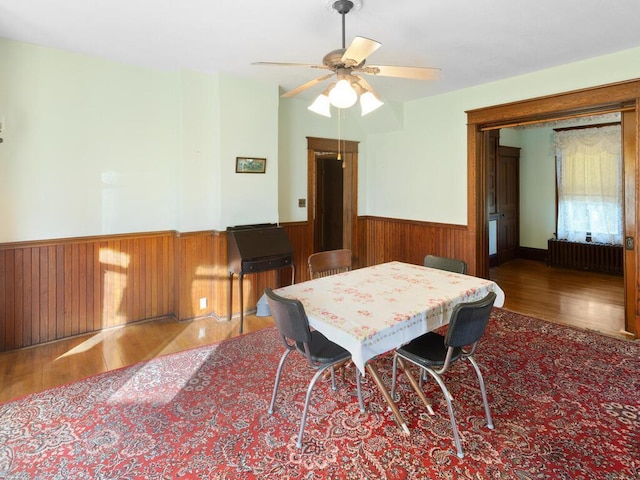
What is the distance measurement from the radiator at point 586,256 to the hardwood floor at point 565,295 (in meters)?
0.16

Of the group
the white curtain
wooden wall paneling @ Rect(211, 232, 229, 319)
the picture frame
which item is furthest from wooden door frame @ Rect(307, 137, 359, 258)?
the white curtain

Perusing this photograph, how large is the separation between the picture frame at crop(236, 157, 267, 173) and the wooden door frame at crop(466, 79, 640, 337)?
7.86 ft

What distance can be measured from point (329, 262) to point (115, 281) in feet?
7.00

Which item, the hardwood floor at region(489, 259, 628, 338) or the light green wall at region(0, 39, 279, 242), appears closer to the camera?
the light green wall at region(0, 39, 279, 242)

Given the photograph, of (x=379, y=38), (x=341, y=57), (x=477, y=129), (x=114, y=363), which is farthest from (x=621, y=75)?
(x=114, y=363)

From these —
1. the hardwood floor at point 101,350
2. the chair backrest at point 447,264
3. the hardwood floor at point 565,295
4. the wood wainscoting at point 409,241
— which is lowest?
the hardwood floor at point 101,350

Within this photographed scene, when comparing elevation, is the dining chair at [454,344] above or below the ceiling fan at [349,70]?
below

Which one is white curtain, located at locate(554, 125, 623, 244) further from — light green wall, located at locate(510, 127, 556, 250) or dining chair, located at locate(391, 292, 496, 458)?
dining chair, located at locate(391, 292, 496, 458)

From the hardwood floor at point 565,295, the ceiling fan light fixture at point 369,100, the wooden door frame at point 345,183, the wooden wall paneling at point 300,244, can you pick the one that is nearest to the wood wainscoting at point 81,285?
the wooden wall paneling at point 300,244

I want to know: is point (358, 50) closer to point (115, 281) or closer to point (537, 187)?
point (115, 281)

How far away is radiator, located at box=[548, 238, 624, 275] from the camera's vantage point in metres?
5.73

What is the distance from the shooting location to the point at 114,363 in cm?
292

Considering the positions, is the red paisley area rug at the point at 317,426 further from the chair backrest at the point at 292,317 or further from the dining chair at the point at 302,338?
the chair backrest at the point at 292,317

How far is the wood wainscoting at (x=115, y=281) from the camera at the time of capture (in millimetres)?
3143
